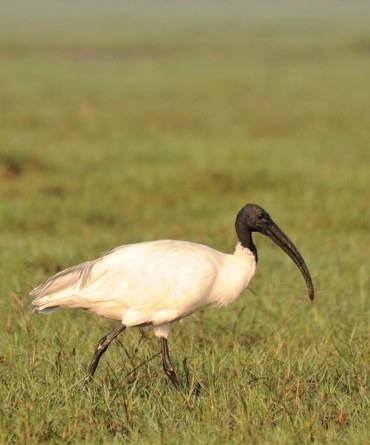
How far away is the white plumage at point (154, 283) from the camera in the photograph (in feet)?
17.6

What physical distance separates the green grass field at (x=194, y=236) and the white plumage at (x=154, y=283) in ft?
0.88

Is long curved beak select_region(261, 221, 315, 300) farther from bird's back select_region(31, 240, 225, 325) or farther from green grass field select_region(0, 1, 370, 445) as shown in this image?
green grass field select_region(0, 1, 370, 445)

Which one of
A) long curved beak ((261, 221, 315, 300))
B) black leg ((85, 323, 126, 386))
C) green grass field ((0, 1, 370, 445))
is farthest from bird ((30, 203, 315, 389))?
green grass field ((0, 1, 370, 445))

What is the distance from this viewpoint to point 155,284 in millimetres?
5367

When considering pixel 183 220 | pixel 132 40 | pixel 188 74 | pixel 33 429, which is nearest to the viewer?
pixel 33 429

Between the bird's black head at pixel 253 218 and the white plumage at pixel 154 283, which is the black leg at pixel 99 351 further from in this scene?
the bird's black head at pixel 253 218

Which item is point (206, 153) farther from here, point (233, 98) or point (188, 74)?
point (188, 74)

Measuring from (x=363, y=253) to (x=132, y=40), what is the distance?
44349 mm

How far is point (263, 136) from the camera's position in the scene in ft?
63.6

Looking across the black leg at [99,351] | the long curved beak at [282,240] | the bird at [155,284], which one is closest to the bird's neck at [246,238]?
the bird at [155,284]

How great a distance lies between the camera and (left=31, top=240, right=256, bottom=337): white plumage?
538 centimetres

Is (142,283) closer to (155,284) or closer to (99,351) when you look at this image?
(155,284)

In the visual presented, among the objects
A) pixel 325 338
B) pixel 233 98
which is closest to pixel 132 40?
pixel 233 98

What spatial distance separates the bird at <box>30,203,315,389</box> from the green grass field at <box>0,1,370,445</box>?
0.25m
